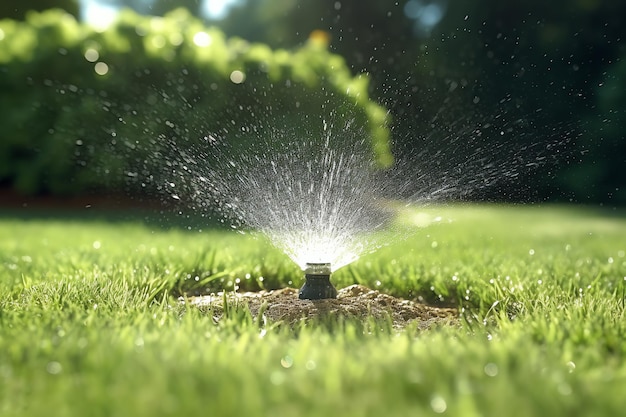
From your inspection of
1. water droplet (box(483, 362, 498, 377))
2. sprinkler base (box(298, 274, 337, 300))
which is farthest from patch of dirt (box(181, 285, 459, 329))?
water droplet (box(483, 362, 498, 377))

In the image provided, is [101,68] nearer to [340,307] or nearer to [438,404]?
[340,307]

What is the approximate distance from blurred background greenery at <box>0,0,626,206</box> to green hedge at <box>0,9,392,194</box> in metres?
0.02

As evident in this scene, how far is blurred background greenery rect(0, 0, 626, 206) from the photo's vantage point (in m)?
9.42

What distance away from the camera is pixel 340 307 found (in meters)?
3.15

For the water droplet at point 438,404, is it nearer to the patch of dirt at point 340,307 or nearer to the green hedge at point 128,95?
the patch of dirt at point 340,307

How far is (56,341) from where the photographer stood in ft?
7.07

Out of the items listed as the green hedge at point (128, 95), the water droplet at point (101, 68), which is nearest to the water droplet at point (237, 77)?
the green hedge at point (128, 95)

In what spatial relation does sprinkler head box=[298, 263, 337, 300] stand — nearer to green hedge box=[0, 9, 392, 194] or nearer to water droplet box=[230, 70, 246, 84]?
green hedge box=[0, 9, 392, 194]

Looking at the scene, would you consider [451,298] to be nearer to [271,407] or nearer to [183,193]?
[271,407]

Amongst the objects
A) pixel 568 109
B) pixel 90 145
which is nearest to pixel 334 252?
pixel 90 145

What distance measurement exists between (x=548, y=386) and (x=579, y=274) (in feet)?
8.08

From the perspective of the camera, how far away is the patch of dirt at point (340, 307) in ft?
10.0

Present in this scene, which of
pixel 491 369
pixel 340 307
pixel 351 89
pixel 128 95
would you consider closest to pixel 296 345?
pixel 491 369

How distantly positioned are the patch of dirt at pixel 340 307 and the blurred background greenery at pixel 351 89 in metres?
5.45
